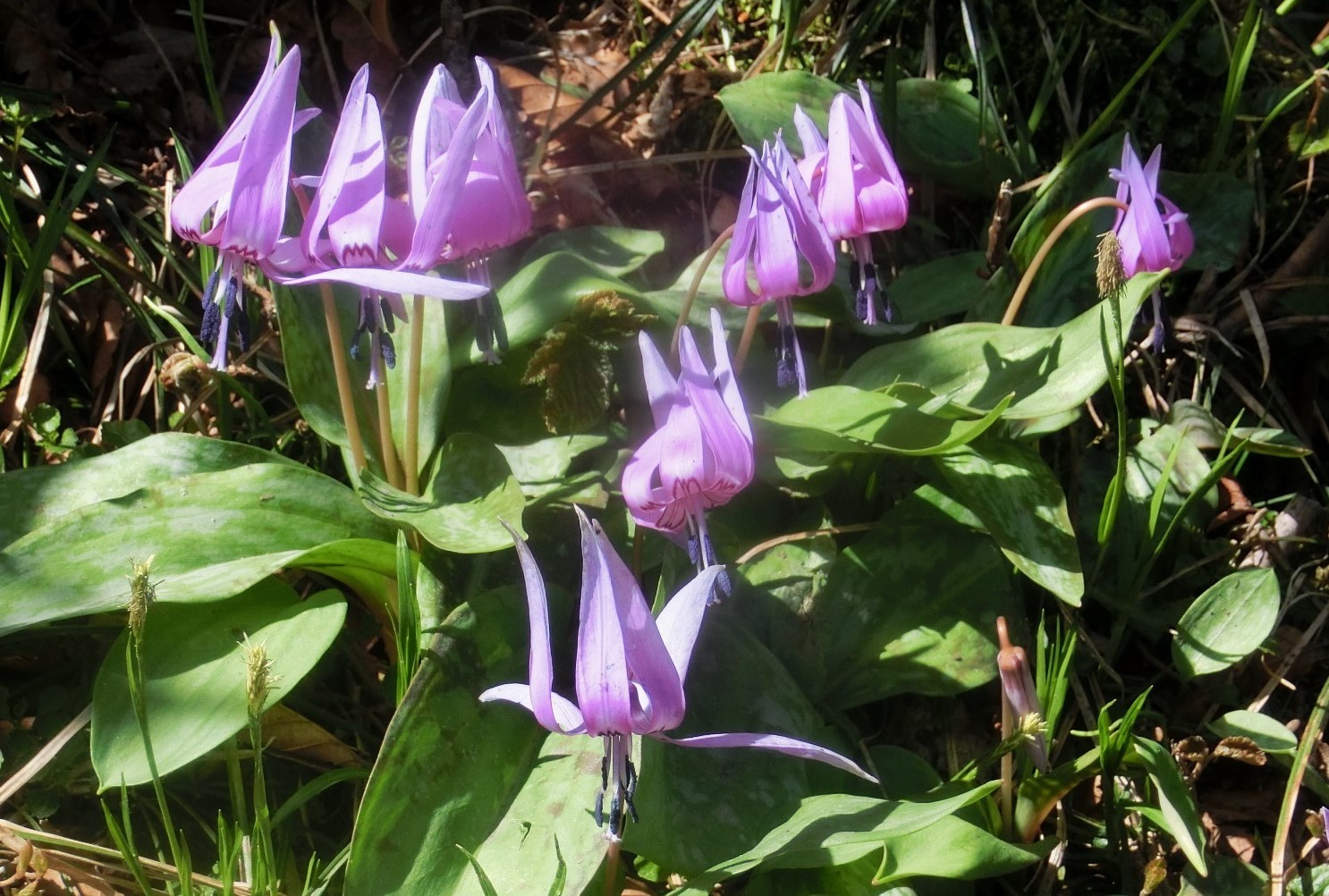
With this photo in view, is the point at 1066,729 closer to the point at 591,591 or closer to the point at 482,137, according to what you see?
the point at 591,591

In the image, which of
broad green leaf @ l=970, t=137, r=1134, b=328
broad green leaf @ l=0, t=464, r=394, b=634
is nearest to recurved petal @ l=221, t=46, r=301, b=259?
broad green leaf @ l=0, t=464, r=394, b=634

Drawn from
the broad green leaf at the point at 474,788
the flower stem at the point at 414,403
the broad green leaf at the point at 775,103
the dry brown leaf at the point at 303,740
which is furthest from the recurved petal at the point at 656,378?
the broad green leaf at the point at 775,103

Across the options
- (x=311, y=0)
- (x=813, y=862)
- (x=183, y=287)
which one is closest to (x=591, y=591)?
(x=813, y=862)

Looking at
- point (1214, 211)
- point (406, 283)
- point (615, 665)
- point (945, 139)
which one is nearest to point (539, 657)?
point (615, 665)

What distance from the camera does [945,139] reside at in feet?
9.16

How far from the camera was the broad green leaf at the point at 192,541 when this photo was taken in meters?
1.74

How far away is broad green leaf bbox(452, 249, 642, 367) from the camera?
83.5 inches

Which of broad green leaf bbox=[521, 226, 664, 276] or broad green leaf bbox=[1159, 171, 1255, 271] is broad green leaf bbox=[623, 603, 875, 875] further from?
broad green leaf bbox=[1159, 171, 1255, 271]

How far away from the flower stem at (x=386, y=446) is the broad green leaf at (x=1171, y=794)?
4.54ft

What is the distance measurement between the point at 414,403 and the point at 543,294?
369mm

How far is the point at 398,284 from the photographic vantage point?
4.82ft

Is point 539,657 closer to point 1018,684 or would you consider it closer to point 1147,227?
point 1018,684

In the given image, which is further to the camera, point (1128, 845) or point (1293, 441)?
point (1293, 441)

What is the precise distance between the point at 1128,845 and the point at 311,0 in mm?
2927
